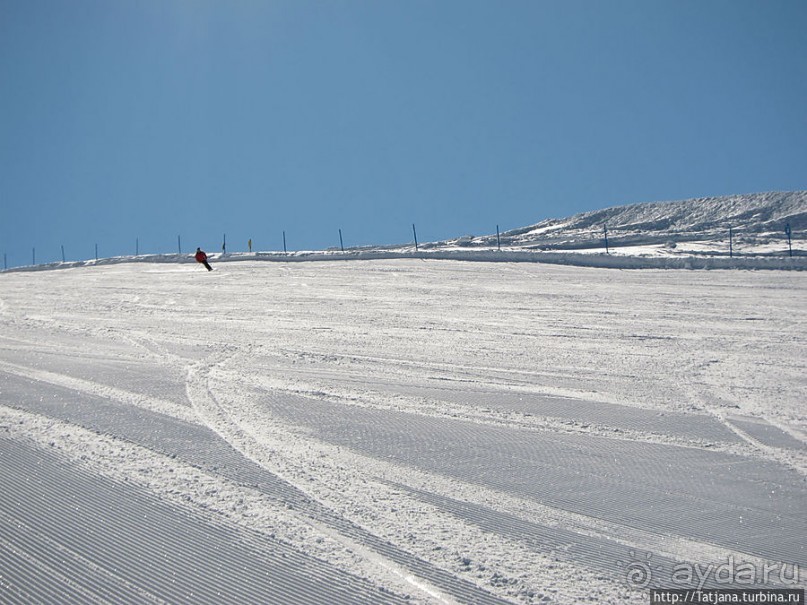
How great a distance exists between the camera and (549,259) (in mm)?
26641

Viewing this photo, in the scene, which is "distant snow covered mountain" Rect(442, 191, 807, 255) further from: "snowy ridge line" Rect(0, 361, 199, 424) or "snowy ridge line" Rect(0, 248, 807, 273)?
"snowy ridge line" Rect(0, 361, 199, 424)

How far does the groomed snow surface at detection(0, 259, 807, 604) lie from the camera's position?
12.2 ft

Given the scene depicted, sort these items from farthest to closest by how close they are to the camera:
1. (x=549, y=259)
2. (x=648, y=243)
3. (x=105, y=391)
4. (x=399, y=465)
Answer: (x=648, y=243) → (x=549, y=259) → (x=105, y=391) → (x=399, y=465)

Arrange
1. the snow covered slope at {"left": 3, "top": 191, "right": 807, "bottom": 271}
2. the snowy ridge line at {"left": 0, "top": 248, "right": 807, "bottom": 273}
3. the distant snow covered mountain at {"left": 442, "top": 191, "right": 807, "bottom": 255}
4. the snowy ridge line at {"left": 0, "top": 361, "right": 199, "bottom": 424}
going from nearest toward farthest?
the snowy ridge line at {"left": 0, "top": 361, "right": 199, "bottom": 424} < the snowy ridge line at {"left": 0, "top": 248, "right": 807, "bottom": 273} < the snow covered slope at {"left": 3, "top": 191, "right": 807, "bottom": 271} < the distant snow covered mountain at {"left": 442, "top": 191, "right": 807, "bottom": 255}

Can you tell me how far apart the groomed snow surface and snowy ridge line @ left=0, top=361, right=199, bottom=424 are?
0.05m

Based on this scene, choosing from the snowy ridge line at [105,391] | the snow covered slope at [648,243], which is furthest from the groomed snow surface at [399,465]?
the snow covered slope at [648,243]

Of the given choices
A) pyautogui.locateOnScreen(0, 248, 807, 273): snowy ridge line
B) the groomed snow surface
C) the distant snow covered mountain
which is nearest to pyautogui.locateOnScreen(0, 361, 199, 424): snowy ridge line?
the groomed snow surface

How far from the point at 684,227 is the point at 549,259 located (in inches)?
902

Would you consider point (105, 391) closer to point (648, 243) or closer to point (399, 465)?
point (399, 465)

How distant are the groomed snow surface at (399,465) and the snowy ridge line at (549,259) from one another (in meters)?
12.2

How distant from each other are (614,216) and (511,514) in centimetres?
5162

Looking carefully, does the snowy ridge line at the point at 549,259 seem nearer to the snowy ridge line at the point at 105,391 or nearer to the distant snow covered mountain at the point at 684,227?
the distant snow covered mountain at the point at 684,227

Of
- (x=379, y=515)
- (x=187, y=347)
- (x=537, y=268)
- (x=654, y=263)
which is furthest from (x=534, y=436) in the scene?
(x=654, y=263)

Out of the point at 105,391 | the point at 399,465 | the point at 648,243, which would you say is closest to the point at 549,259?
the point at 648,243
